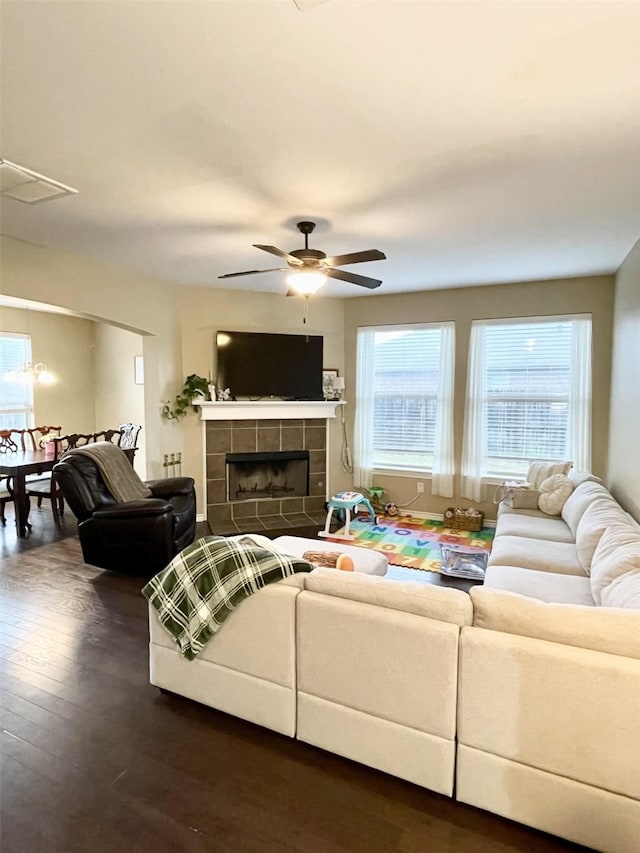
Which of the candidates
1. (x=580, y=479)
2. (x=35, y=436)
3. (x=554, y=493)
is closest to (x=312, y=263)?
(x=554, y=493)

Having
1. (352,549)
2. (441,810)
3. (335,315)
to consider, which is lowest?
(441,810)

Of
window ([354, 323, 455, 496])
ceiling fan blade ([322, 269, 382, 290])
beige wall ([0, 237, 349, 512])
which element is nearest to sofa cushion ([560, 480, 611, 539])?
window ([354, 323, 455, 496])

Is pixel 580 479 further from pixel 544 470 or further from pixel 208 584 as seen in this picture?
pixel 208 584

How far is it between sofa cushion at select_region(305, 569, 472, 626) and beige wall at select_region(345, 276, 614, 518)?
377 centimetres

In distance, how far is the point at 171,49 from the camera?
5.24ft

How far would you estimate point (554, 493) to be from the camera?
402 centimetres

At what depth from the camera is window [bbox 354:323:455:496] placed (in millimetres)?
5355

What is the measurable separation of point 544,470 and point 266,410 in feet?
10.3

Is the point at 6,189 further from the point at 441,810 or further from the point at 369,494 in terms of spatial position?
the point at 369,494

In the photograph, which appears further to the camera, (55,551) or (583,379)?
(583,379)

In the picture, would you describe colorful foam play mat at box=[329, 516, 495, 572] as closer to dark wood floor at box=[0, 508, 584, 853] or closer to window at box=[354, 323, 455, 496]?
window at box=[354, 323, 455, 496]

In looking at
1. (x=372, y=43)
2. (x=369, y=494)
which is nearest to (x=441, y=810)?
(x=372, y=43)

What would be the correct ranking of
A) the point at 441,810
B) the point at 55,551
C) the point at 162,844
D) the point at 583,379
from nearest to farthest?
the point at 162,844
the point at 441,810
the point at 55,551
the point at 583,379

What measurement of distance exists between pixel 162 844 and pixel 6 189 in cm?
333
